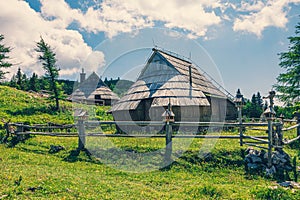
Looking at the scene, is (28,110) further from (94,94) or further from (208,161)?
(208,161)

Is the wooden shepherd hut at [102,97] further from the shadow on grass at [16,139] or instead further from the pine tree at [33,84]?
the shadow on grass at [16,139]

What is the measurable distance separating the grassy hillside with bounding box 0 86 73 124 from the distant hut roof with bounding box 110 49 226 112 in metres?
9.12

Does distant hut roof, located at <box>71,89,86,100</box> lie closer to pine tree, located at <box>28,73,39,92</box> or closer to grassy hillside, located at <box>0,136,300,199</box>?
pine tree, located at <box>28,73,39,92</box>

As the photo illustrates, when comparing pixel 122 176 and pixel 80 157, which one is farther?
pixel 80 157

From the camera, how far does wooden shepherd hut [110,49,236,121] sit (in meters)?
21.5

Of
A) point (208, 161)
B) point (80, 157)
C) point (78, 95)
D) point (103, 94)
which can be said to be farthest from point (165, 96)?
point (78, 95)

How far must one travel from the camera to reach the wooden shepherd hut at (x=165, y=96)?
21531 mm

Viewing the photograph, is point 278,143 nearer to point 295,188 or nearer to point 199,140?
point 295,188

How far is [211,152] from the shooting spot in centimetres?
1219

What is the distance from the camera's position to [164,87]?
22609 millimetres

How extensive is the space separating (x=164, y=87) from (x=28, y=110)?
58.6ft

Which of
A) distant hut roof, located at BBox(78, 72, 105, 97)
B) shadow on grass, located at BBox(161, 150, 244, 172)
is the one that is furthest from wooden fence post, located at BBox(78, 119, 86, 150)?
distant hut roof, located at BBox(78, 72, 105, 97)

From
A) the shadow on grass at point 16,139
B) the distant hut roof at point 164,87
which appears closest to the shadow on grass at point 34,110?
the distant hut roof at point 164,87

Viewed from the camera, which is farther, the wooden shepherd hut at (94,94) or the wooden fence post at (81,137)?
the wooden shepherd hut at (94,94)
